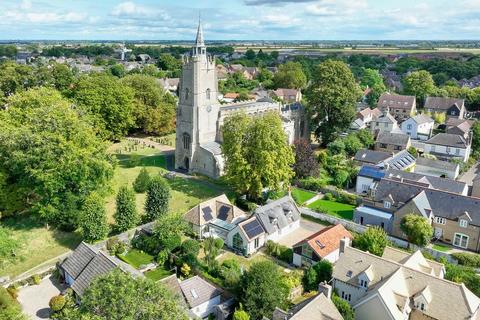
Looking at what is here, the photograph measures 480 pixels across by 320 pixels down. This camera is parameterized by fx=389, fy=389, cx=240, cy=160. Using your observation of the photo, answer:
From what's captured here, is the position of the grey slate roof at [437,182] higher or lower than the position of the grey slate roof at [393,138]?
lower

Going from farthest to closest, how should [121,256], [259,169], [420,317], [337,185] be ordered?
1. [337,185]
2. [259,169]
3. [121,256]
4. [420,317]

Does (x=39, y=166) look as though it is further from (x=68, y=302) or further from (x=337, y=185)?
(x=337, y=185)

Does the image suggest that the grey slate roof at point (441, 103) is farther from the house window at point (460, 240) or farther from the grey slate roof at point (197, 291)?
the grey slate roof at point (197, 291)

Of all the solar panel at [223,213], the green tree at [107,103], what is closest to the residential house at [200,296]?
the solar panel at [223,213]

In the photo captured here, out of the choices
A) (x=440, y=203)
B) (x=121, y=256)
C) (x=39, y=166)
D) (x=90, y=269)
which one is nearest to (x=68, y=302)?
(x=90, y=269)

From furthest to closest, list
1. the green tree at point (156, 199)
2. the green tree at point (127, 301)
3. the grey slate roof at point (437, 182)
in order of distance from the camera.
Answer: the grey slate roof at point (437, 182), the green tree at point (156, 199), the green tree at point (127, 301)

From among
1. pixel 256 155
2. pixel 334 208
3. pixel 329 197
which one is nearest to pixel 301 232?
pixel 334 208

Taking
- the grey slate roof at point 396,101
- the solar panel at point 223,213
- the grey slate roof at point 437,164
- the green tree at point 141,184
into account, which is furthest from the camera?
the grey slate roof at point 396,101

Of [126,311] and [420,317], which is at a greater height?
[126,311]
